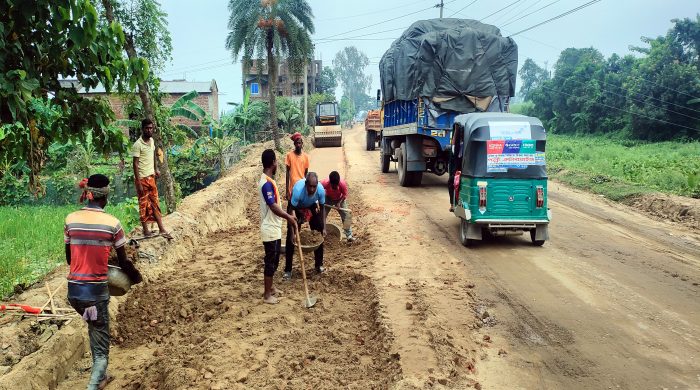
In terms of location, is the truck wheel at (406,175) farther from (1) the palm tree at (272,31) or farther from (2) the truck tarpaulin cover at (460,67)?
(1) the palm tree at (272,31)

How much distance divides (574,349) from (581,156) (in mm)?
19303

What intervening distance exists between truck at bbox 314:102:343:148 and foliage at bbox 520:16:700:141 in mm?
18712

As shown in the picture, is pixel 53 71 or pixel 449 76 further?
pixel 449 76

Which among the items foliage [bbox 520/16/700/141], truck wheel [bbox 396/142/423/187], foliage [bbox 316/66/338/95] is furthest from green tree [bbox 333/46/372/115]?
truck wheel [bbox 396/142/423/187]

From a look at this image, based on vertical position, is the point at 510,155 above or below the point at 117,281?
above

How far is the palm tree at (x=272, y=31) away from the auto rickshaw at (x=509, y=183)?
56.2 feet

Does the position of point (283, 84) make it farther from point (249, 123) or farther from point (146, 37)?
point (146, 37)

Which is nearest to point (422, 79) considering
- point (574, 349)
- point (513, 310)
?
point (513, 310)

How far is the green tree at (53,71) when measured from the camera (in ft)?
9.39

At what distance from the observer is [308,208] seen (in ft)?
22.8

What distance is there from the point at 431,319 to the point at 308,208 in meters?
2.41

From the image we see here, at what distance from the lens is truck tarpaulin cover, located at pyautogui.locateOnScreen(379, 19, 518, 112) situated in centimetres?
1316

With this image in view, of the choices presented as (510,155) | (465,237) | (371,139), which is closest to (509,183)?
(510,155)

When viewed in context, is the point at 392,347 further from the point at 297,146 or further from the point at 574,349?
the point at 297,146
